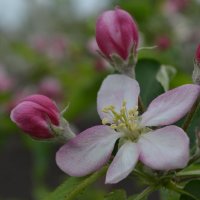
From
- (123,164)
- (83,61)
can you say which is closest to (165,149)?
(123,164)

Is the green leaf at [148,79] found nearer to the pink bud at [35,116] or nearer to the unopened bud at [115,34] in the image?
the unopened bud at [115,34]

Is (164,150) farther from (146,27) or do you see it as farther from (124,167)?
(146,27)

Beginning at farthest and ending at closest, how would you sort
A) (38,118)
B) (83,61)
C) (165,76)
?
(83,61) → (165,76) → (38,118)

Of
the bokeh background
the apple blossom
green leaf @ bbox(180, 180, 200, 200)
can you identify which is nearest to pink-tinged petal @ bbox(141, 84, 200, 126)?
the apple blossom

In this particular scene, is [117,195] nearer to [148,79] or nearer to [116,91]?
[116,91]

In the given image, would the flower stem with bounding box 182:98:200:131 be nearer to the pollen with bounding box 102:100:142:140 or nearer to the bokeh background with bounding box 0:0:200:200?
the pollen with bounding box 102:100:142:140
